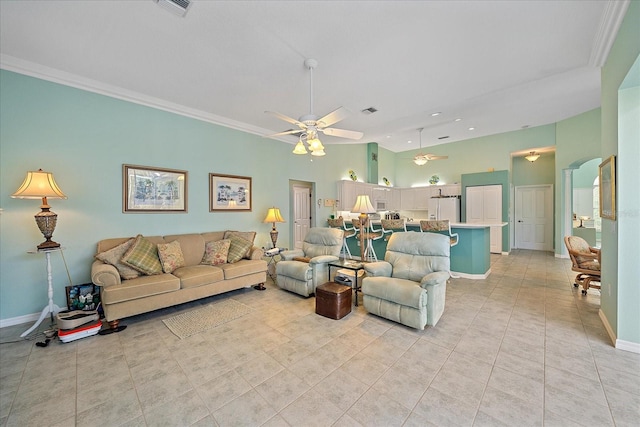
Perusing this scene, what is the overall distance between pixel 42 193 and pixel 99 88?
1633 mm

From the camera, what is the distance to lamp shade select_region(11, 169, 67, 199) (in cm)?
269

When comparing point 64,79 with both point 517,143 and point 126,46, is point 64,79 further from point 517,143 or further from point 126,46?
point 517,143

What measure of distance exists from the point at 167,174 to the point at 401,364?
4.20 metres

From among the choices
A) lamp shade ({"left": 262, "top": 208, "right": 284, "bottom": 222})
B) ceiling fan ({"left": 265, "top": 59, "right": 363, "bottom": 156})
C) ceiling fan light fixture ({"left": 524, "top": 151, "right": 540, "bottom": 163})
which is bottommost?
lamp shade ({"left": 262, "top": 208, "right": 284, "bottom": 222})

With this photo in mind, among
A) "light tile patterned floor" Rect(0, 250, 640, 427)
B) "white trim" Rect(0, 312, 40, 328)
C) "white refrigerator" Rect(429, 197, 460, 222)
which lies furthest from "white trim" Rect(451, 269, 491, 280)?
"white trim" Rect(0, 312, 40, 328)

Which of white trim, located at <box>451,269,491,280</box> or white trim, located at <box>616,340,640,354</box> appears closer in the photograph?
white trim, located at <box>616,340,640,354</box>

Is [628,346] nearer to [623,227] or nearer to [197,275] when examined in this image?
[623,227]

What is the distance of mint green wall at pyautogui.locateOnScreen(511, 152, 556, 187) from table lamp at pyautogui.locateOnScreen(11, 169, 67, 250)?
10626 mm

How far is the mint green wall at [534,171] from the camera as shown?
741cm

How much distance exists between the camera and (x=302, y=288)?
12.5 ft

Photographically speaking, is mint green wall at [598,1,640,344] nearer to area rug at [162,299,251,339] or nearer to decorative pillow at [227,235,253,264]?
area rug at [162,299,251,339]

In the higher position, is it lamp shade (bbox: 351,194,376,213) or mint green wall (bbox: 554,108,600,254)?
mint green wall (bbox: 554,108,600,254)

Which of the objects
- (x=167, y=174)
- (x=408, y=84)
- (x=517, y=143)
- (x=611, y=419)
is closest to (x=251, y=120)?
(x=167, y=174)

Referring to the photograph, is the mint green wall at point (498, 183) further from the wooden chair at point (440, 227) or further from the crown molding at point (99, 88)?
the crown molding at point (99, 88)
